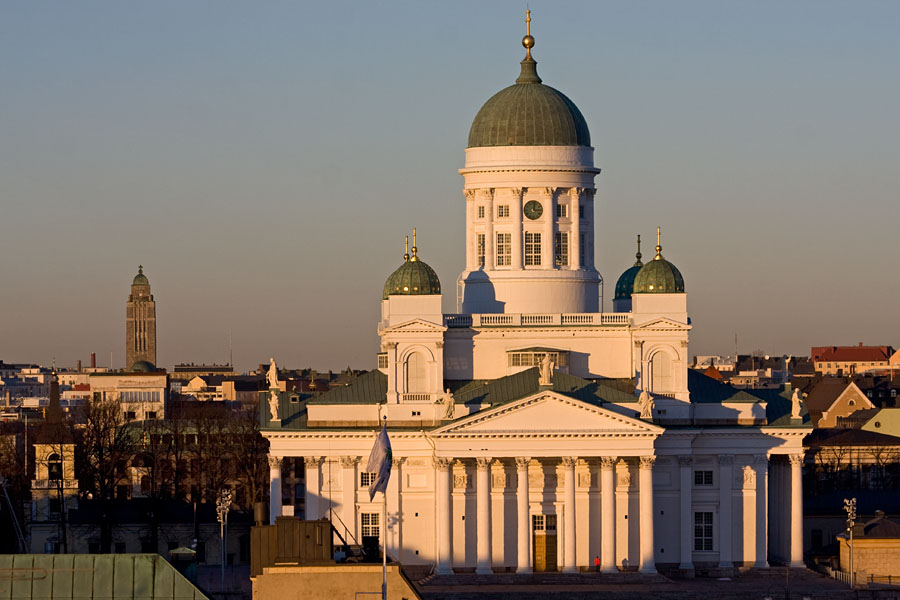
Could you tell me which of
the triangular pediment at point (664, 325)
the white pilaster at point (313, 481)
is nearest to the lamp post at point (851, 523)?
the triangular pediment at point (664, 325)

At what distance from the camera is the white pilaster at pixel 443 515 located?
128750mm

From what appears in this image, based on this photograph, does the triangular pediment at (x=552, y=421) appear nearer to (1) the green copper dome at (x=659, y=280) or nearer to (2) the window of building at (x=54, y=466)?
(1) the green copper dome at (x=659, y=280)

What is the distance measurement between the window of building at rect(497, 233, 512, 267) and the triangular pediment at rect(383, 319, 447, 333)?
8217 millimetres

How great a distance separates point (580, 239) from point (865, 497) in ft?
79.5

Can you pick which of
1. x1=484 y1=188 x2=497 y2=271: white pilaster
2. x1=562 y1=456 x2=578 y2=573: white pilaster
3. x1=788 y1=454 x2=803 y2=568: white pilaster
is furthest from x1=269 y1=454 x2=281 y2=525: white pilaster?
x1=788 y1=454 x2=803 y2=568: white pilaster

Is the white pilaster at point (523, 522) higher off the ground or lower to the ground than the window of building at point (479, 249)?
lower

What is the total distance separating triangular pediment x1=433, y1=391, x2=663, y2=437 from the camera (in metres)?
127

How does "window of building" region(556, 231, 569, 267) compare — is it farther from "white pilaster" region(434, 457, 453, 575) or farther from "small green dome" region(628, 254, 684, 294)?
"white pilaster" region(434, 457, 453, 575)

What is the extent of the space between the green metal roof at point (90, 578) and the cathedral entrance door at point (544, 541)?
49674mm

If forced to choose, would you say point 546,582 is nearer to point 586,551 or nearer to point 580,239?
Answer: point 586,551

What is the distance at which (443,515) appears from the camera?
423 feet

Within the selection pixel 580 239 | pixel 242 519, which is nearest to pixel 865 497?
pixel 580 239

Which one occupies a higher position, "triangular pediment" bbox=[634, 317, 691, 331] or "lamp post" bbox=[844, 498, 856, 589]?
"triangular pediment" bbox=[634, 317, 691, 331]

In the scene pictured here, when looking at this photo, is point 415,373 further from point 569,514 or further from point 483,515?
point 569,514
